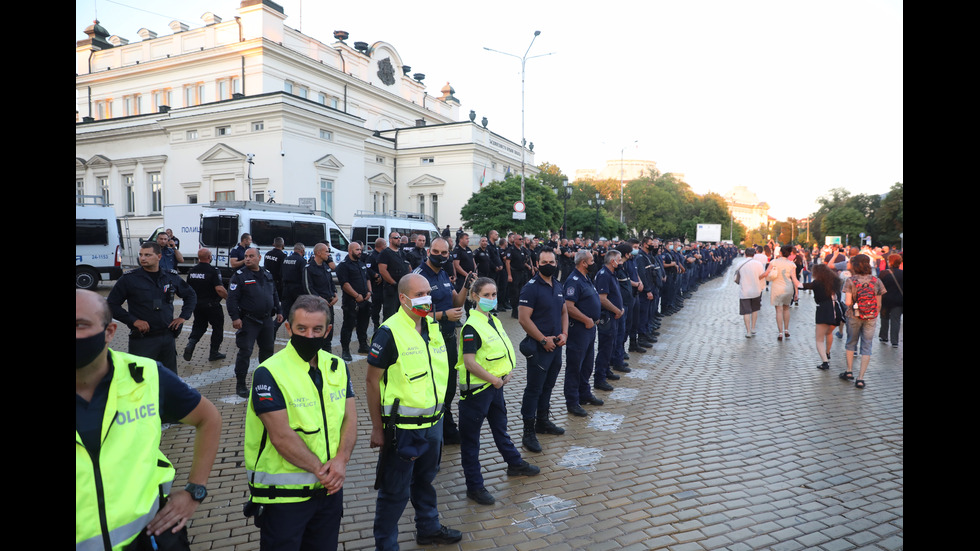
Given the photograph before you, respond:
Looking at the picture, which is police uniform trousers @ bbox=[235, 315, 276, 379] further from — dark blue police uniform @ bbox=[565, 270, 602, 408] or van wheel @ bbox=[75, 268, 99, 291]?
van wheel @ bbox=[75, 268, 99, 291]

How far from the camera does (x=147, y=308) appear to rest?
19.1ft

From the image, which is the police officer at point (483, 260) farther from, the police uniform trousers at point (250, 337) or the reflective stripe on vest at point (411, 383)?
the reflective stripe on vest at point (411, 383)

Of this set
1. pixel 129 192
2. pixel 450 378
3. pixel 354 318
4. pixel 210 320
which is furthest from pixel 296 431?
pixel 129 192

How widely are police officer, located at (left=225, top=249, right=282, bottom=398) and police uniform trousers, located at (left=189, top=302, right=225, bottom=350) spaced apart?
2041mm

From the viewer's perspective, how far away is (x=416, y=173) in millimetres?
45781

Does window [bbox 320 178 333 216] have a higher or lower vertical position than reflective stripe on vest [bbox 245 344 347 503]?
higher

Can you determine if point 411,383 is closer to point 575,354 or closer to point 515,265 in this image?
point 575,354

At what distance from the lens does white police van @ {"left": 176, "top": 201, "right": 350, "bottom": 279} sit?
19344 millimetres

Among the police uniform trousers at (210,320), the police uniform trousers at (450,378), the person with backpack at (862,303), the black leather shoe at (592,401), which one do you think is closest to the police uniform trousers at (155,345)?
the police uniform trousers at (450,378)

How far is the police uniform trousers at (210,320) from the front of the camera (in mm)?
9098

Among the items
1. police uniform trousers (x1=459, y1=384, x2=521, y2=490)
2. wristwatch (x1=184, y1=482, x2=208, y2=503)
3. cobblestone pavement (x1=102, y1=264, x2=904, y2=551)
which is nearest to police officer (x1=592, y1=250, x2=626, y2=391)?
cobblestone pavement (x1=102, y1=264, x2=904, y2=551)

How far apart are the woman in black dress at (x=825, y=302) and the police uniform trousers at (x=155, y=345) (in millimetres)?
9766
